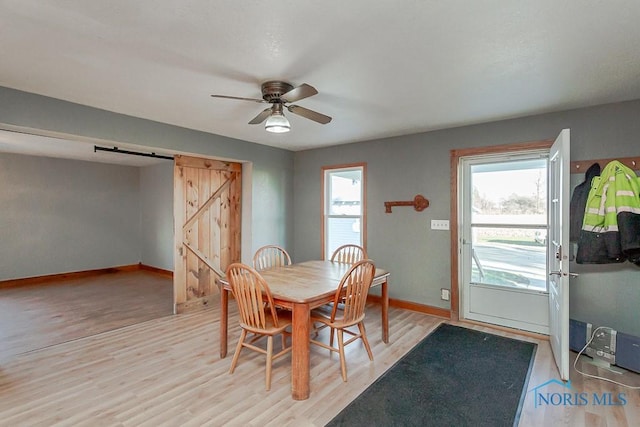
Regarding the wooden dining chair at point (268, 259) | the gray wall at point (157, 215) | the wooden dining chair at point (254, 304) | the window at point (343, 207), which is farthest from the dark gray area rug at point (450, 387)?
the gray wall at point (157, 215)

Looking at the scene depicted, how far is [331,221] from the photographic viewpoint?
5.21 metres

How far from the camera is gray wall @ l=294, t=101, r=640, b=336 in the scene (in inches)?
119

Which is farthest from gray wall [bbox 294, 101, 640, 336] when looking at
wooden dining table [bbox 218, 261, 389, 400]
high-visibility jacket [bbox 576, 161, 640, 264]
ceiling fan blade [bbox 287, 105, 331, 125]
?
ceiling fan blade [bbox 287, 105, 331, 125]

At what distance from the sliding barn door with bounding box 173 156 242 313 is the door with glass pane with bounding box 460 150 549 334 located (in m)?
3.30

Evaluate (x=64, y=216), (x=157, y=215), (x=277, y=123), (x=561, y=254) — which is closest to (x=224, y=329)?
(x=277, y=123)

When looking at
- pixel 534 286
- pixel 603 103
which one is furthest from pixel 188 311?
pixel 603 103

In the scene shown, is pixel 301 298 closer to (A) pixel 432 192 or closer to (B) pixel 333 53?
(B) pixel 333 53

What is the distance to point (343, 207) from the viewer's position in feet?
16.7

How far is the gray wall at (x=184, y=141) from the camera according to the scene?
2852 millimetres

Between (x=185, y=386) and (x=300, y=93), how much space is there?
2376 mm

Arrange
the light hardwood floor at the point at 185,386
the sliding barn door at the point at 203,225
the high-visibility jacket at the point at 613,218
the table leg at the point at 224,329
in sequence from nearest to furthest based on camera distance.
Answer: the light hardwood floor at the point at 185,386, the high-visibility jacket at the point at 613,218, the table leg at the point at 224,329, the sliding barn door at the point at 203,225

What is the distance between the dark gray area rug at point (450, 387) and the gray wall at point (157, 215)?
206 inches

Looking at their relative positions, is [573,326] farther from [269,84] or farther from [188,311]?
[188,311]

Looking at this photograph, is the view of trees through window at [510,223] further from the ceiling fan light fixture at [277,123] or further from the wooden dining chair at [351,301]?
the ceiling fan light fixture at [277,123]
